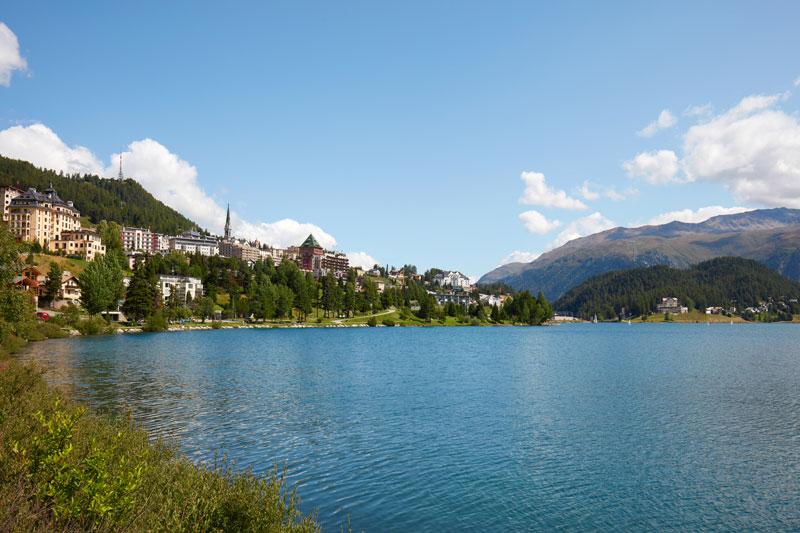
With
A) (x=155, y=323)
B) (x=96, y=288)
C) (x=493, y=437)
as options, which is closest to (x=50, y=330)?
(x=96, y=288)

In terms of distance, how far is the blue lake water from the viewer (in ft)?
79.3

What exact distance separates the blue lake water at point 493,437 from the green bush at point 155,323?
85985 millimetres

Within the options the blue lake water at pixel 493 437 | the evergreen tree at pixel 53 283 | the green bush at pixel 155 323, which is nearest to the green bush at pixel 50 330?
the green bush at pixel 155 323

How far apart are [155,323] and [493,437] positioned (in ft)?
490

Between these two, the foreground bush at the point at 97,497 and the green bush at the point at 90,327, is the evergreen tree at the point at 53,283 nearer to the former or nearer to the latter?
the green bush at the point at 90,327

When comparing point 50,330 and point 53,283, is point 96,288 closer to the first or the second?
point 53,283

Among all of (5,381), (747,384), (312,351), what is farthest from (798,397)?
(312,351)

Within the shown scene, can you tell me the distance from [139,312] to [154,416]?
143 meters

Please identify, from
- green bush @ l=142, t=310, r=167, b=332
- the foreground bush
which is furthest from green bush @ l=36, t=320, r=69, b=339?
the foreground bush

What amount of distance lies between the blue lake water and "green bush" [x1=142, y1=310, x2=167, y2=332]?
85985 mm

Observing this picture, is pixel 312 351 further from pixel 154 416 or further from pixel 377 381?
pixel 154 416

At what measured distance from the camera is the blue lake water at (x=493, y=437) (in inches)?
951

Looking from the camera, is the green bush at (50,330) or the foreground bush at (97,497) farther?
the green bush at (50,330)

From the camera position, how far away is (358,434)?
3725 centimetres
